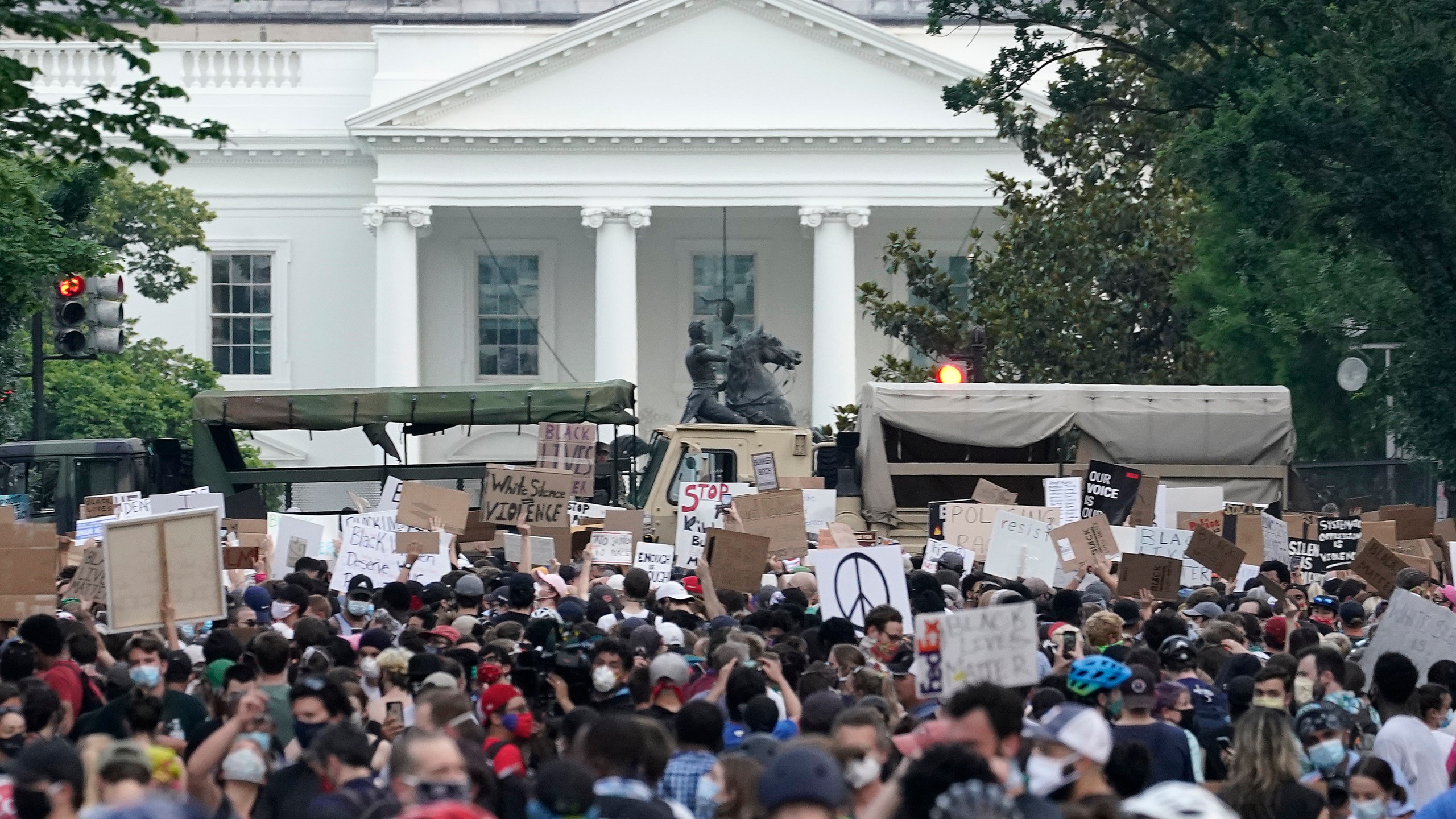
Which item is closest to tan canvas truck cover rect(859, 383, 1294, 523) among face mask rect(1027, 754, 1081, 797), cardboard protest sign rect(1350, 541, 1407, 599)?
cardboard protest sign rect(1350, 541, 1407, 599)

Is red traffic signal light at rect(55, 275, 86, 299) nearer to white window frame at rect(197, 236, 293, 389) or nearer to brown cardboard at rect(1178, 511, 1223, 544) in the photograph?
brown cardboard at rect(1178, 511, 1223, 544)

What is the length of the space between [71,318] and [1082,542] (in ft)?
33.3

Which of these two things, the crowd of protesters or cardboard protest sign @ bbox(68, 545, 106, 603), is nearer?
the crowd of protesters

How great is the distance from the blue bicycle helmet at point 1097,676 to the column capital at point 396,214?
3733cm

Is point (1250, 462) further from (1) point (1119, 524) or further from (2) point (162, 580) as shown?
(2) point (162, 580)

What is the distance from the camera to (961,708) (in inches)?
210

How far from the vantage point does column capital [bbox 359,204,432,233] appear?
1700 inches

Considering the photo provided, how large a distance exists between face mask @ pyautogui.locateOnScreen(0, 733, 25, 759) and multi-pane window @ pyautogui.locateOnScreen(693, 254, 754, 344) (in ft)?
133

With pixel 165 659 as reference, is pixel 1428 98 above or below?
above

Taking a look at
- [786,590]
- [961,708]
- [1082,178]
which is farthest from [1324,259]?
[961,708]

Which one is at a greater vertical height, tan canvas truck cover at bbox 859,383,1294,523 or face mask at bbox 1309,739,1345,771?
tan canvas truck cover at bbox 859,383,1294,523

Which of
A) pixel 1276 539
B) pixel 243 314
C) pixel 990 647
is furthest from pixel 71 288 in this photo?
pixel 243 314

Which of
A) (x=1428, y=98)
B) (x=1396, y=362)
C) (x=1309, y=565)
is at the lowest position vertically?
(x=1309, y=565)

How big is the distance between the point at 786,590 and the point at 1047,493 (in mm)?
6292
